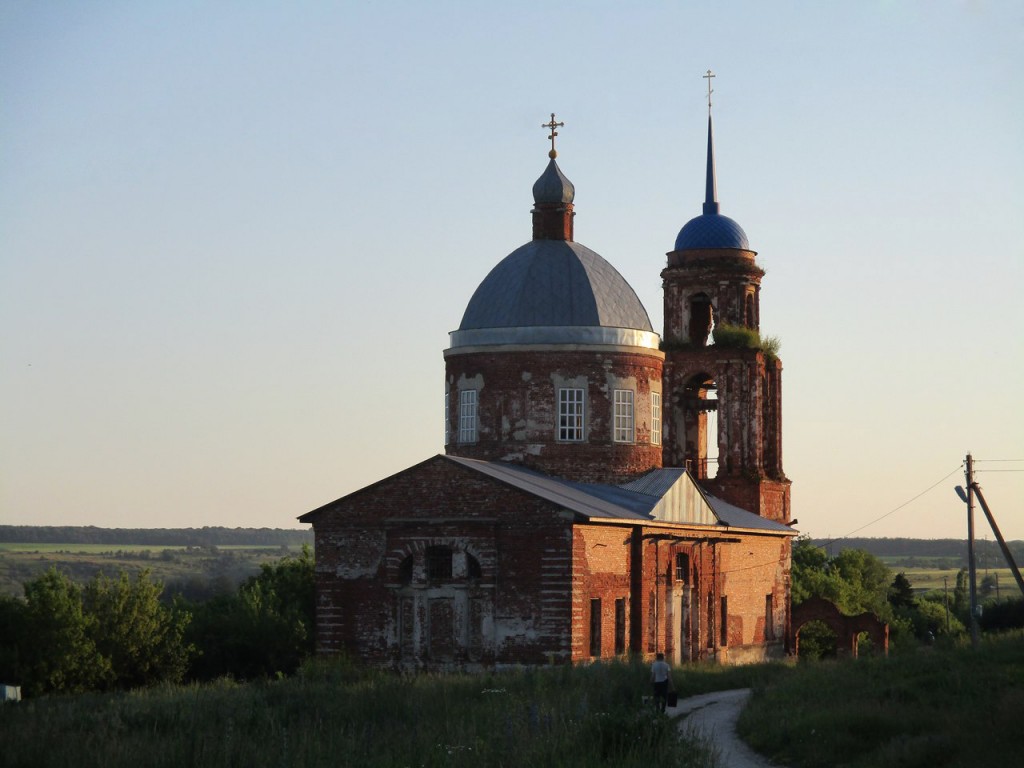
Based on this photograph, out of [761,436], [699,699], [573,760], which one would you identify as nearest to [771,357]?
[761,436]

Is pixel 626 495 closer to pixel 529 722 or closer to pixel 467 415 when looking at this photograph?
pixel 467 415

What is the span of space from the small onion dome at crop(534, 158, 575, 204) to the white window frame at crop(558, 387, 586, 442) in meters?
5.82

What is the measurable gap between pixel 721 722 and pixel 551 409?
1643cm

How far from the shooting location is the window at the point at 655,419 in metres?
41.7

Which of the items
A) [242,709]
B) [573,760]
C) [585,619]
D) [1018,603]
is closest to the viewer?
[573,760]

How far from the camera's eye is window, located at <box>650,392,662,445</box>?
41656mm

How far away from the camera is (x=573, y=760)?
18047mm

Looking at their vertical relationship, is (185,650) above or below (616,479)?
below

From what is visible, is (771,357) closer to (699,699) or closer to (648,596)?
(648,596)

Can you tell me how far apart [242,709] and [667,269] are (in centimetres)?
2854

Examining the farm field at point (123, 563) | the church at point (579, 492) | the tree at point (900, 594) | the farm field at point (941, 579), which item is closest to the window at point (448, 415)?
the church at point (579, 492)

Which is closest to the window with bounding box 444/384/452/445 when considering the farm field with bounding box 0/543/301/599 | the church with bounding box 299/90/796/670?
the church with bounding box 299/90/796/670

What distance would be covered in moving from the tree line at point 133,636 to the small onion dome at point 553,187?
1309 cm

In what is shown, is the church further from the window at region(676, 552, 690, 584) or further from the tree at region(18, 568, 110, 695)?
the tree at region(18, 568, 110, 695)
